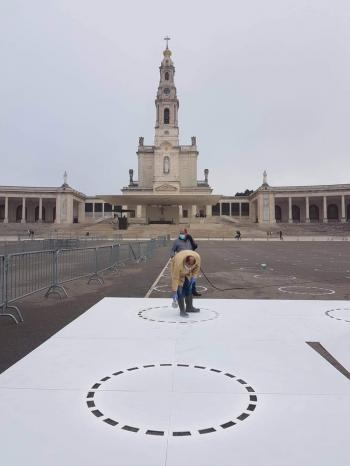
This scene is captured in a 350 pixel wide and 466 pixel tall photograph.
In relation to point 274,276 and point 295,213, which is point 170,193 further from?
point 274,276

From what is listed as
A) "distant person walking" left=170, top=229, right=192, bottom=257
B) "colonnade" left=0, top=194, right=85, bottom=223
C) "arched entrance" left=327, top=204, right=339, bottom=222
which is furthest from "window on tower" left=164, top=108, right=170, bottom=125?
"distant person walking" left=170, top=229, right=192, bottom=257

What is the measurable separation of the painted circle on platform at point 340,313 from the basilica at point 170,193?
70.8 metres

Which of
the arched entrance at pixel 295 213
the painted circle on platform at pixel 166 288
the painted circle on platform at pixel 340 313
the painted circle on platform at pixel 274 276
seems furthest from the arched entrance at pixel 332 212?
the painted circle on platform at pixel 340 313

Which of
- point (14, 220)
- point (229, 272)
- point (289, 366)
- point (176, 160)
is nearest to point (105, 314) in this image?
point (289, 366)

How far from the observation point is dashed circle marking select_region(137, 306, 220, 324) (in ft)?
22.3

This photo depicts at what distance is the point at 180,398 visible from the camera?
11.6 ft

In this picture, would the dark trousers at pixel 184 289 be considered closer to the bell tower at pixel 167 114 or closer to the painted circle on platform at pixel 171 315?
the painted circle on platform at pixel 171 315

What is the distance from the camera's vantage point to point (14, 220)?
95250 millimetres

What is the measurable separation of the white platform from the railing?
2.17 meters

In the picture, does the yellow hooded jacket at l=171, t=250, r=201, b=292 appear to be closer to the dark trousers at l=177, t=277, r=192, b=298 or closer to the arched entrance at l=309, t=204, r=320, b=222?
the dark trousers at l=177, t=277, r=192, b=298

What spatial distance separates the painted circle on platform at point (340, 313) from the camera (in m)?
6.95

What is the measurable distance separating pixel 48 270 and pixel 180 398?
12976 millimetres

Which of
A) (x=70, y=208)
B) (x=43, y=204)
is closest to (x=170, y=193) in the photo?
(x=70, y=208)

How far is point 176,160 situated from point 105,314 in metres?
86.9
